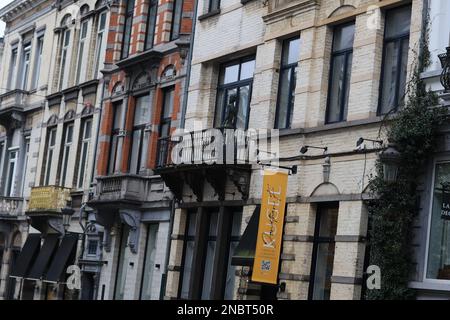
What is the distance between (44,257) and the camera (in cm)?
3094

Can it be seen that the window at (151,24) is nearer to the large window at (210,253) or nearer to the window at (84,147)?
the window at (84,147)

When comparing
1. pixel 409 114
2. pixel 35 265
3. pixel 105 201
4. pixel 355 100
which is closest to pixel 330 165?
pixel 355 100

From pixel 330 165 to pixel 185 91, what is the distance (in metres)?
7.24

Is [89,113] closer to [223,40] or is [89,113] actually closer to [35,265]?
[35,265]

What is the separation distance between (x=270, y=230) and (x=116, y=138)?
34.3 feet

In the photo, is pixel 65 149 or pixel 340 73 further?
pixel 65 149

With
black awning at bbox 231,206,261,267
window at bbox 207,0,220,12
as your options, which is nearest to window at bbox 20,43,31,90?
window at bbox 207,0,220,12

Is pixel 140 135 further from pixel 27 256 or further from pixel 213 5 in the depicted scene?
pixel 27 256

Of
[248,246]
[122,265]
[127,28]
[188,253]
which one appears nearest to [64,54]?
[127,28]

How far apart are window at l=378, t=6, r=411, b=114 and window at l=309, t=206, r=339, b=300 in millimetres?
2558

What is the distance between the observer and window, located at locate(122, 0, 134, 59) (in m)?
29.3

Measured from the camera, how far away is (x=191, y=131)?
941 inches

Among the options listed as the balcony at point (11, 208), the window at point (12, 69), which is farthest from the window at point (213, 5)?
the window at point (12, 69)

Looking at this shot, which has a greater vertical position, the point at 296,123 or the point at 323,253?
the point at 296,123
